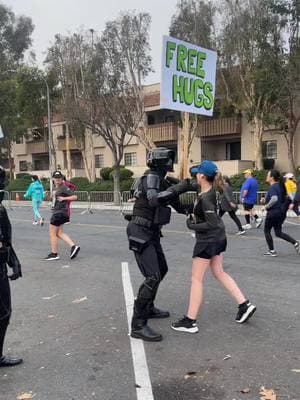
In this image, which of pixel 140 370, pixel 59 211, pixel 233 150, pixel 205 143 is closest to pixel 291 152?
pixel 233 150

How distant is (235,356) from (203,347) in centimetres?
35

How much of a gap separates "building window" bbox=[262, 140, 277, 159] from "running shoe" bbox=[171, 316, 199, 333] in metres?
26.5

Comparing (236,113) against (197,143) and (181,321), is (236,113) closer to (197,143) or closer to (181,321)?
(197,143)

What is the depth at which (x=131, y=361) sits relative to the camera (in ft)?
13.7

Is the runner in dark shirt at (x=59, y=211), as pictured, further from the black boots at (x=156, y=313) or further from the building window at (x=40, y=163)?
the building window at (x=40, y=163)

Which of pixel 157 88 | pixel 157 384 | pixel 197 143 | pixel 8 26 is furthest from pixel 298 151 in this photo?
pixel 8 26

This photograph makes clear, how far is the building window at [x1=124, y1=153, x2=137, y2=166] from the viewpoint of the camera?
1499 inches

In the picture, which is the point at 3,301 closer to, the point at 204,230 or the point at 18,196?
the point at 204,230

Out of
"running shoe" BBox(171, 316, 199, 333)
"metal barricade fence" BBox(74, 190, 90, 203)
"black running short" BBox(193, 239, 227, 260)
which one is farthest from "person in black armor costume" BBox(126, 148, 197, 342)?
"metal barricade fence" BBox(74, 190, 90, 203)

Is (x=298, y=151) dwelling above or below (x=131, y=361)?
above

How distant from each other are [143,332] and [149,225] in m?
1.05

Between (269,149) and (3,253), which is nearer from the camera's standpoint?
(3,253)

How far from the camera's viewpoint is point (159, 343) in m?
4.62

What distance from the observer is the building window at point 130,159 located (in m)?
38.1
